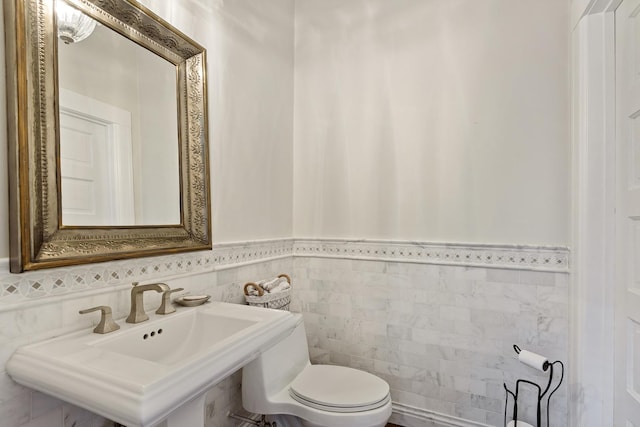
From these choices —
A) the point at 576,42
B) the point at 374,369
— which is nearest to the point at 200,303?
the point at 374,369

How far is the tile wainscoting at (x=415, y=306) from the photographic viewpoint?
1609mm

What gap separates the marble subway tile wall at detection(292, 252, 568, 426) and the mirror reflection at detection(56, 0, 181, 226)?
1145 mm

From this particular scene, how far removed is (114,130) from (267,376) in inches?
46.9

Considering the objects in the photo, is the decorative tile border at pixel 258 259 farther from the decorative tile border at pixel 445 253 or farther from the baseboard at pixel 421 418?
the baseboard at pixel 421 418

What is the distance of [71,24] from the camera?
1028mm

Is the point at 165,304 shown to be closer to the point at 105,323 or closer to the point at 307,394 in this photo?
the point at 105,323

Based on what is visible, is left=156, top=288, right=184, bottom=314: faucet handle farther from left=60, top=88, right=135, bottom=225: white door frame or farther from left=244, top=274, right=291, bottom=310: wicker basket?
left=244, top=274, right=291, bottom=310: wicker basket

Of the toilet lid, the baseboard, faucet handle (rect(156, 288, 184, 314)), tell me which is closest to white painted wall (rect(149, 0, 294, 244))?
faucet handle (rect(156, 288, 184, 314))

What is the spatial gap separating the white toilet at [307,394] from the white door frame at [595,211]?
90cm

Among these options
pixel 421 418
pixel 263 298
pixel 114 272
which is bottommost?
pixel 421 418

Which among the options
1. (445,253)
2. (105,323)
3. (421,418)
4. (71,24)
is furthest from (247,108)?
(421,418)

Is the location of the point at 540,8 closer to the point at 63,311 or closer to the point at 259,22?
the point at 259,22

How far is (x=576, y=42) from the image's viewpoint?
151 centimetres

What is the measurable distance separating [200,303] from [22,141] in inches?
31.6
